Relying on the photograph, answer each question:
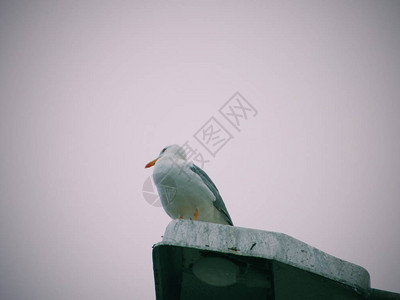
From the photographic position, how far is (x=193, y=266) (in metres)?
2.57

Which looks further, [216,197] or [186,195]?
[216,197]

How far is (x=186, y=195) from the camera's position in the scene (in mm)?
4680

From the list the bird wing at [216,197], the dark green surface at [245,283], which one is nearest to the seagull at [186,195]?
the bird wing at [216,197]

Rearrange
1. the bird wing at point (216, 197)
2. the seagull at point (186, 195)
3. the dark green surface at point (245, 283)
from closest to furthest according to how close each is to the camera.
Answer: the dark green surface at point (245, 283), the seagull at point (186, 195), the bird wing at point (216, 197)

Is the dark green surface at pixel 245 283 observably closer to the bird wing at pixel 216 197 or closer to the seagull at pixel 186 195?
the seagull at pixel 186 195

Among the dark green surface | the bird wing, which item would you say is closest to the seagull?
the bird wing

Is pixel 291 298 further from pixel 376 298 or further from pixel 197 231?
pixel 197 231

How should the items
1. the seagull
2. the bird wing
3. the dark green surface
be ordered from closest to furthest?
the dark green surface < the seagull < the bird wing

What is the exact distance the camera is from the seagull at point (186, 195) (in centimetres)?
470

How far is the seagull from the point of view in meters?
4.70

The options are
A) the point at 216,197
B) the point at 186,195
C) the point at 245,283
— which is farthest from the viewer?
the point at 216,197

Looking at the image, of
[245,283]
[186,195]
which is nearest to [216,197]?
[186,195]

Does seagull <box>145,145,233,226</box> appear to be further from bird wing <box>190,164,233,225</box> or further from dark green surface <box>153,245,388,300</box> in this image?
dark green surface <box>153,245,388,300</box>

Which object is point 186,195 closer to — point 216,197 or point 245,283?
point 216,197
